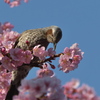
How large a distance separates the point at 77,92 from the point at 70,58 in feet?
6.95

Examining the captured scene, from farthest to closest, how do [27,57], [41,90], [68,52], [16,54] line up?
[68,52]
[27,57]
[16,54]
[41,90]

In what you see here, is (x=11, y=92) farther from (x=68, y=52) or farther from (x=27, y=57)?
(x=68, y=52)

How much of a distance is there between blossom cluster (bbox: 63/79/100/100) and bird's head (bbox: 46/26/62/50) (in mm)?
2866

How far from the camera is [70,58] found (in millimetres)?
4184

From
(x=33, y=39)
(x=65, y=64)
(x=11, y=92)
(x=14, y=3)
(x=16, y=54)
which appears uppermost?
(x=14, y=3)

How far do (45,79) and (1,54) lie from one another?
5.65ft

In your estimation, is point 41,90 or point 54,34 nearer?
point 41,90

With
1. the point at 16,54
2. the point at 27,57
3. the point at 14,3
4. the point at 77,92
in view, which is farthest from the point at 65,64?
the point at 14,3

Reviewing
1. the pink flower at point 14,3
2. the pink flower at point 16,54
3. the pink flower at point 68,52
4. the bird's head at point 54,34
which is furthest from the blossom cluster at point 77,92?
the pink flower at point 14,3

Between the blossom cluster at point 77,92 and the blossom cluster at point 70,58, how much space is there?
73.4 inches

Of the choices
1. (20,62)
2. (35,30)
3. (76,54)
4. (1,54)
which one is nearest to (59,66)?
(76,54)

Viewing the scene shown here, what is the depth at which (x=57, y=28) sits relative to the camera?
17.9ft

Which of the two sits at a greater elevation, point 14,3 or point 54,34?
point 14,3

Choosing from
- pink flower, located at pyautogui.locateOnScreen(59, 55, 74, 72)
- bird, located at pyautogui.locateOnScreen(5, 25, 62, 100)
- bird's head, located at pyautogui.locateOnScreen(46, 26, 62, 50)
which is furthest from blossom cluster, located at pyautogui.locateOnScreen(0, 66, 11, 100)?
bird's head, located at pyautogui.locateOnScreen(46, 26, 62, 50)
